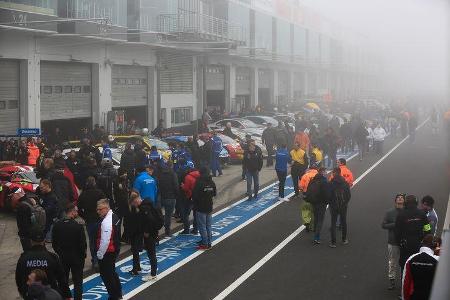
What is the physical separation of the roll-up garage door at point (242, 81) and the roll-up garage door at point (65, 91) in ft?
51.1

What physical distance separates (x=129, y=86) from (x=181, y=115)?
15.4 ft

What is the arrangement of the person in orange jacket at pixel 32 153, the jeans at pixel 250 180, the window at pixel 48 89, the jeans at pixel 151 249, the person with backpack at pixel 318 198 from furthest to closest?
the window at pixel 48 89
the person in orange jacket at pixel 32 153
the jeans at pixel 250 180
the person with backpack at pixel 318 198
the jeans at pixel 151 249

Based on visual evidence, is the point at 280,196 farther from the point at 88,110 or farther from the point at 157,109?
the point at 157,109

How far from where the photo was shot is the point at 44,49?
18.3 meters

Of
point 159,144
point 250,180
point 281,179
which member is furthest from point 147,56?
point 281,179

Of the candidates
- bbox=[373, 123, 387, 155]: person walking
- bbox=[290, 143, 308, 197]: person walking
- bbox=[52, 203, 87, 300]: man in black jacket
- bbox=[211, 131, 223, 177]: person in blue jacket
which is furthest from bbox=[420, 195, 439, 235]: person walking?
bbox=[373, 123, 387, 155]: person walking

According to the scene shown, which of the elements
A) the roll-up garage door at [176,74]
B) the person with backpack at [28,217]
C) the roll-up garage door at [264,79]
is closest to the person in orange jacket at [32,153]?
the person with backpack at [28,217]

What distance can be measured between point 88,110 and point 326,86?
122ft

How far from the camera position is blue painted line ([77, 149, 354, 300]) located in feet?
23.9

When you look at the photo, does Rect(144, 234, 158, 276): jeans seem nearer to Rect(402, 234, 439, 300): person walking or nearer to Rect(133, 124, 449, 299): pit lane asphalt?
Rect(133, 124, 449, 299): pit lane asphalt

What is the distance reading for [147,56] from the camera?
2500cm

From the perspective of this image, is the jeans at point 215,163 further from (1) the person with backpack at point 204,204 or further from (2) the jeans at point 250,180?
(1) the person with backpack at point 204,204

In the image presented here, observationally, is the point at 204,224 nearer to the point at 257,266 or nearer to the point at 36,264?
the point at 257,266

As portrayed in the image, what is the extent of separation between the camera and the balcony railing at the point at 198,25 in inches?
971
